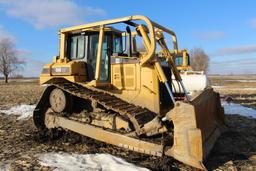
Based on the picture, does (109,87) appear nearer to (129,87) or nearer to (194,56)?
(129,87)

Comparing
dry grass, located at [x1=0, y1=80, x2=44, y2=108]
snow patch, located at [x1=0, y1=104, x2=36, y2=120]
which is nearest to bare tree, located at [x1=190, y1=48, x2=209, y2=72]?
dry grass, located at [x1=0, y1=80, x2=44, y2=108]

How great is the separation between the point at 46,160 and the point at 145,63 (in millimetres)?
3054

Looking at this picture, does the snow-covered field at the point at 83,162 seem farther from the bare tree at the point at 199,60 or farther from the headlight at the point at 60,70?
the bare tree at the point at 199,60

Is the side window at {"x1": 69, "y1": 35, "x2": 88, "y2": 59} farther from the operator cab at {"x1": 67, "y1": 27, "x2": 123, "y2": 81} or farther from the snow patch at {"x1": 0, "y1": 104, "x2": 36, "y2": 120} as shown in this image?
the snow patch at {"x1": 0, "y1": 104, "x2": 36, "y2": 120}

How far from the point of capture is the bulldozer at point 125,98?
23.2 ft

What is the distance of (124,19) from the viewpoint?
327 inches

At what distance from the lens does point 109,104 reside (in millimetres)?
8133

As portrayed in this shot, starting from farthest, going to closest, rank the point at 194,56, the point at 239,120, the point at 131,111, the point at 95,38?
the point at 194,56, the point at 239,120, the point at 95,38, the point at 131,111

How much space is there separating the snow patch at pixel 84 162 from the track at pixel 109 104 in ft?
3.20

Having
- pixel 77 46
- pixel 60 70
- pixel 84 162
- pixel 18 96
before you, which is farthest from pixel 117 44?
pixel 18 96

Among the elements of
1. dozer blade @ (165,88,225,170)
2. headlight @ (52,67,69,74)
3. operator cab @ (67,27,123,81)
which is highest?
operator cab @ (67,27,123,81)

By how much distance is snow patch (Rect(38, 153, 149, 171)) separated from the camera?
6551mm

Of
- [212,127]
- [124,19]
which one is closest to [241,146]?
[212,127]

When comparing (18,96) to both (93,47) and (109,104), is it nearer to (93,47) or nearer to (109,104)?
(93,47)
